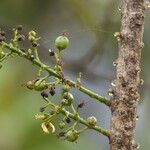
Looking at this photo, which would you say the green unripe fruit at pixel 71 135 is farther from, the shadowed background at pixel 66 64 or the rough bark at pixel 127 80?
the shadowed background at pixel 66 64

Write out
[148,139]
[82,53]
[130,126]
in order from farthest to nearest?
[82,53] < [148,139] < [130,126]

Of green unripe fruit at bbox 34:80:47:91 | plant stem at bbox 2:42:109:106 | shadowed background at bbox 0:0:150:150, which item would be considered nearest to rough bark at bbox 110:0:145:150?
plant stem at bbox 2:42:109:106

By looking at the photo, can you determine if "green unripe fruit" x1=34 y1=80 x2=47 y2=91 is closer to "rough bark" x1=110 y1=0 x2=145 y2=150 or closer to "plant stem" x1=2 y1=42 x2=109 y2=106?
"plant stem" x1=2 y1=42 x2=109 y2=106

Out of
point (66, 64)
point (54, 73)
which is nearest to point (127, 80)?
point (54, 73)

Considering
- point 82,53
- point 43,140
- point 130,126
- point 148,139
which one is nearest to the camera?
point 130,126

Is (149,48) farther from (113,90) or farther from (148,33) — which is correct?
(113,90)

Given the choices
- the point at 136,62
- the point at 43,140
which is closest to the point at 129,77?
the point at 136,62
